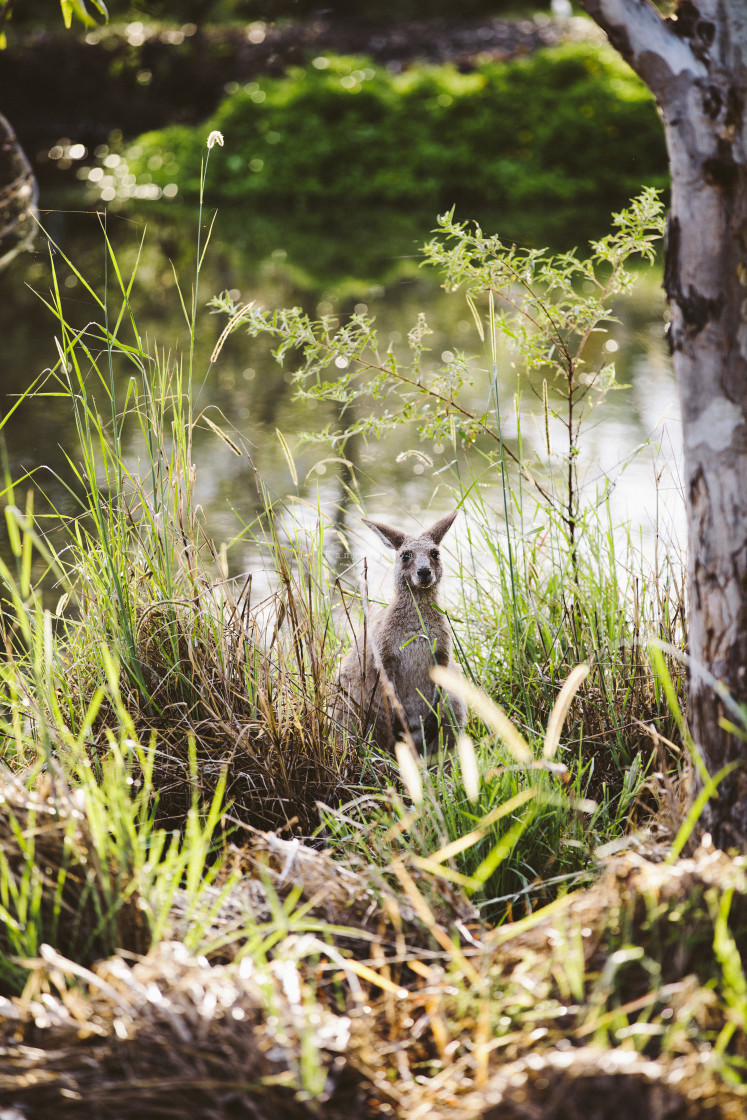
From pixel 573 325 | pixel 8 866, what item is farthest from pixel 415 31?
pixel 8 866

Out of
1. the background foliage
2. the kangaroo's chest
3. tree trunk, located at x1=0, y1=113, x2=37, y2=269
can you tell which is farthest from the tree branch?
the background foliage

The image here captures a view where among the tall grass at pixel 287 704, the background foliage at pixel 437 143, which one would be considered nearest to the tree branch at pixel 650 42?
the tall grass at pixel 287 704

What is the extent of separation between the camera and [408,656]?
3152mm

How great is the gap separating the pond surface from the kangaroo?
260mm

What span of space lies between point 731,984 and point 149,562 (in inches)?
76.2

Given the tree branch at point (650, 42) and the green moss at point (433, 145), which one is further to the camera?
the green moss at point (433, 145)

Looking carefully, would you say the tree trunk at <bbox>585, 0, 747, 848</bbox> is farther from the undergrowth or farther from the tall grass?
the tall grass

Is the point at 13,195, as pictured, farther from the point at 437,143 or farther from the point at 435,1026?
the point at 437,143

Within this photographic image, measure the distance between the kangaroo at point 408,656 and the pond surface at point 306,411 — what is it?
26 cm

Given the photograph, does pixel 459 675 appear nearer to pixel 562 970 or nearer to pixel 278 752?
pixel 278 752

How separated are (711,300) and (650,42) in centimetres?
44

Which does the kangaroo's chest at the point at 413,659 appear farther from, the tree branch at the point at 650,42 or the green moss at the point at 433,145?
the green moss at the point at 433,145

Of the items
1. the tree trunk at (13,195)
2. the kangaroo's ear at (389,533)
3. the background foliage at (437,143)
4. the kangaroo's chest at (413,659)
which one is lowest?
the kangaroo's chest at (413,659)

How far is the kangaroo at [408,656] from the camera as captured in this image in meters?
3.10
